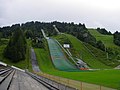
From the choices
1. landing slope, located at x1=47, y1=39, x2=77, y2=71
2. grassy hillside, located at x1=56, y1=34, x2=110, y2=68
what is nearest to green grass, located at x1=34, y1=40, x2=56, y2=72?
landing slope, located at x1=47, y1=39, x2=77, y2=71

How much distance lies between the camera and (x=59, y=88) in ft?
94.8

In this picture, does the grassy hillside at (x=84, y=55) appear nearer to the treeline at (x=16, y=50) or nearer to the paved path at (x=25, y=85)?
the treeline at (x=16, y=50)

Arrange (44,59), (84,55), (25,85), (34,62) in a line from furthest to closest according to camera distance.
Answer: (84,55) → (44,59) → (34,62) → (25,85)

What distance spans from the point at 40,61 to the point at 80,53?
2641cm

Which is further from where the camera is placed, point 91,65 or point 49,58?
point 49,58

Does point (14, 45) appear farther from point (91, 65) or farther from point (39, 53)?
point (91, 65)

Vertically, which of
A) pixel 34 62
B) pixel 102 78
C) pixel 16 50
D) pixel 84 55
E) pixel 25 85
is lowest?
pixel 102 78

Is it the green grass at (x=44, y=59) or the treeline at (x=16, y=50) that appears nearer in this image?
the green grass at (x=44, y=59)

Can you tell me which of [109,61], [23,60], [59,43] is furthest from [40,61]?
[59,43]

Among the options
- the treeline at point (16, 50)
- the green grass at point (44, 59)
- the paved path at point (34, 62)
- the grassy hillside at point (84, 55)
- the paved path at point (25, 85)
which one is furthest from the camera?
the grassy hillside at point (84, 55)

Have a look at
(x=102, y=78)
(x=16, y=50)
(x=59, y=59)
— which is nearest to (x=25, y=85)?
(x=102, y=78)

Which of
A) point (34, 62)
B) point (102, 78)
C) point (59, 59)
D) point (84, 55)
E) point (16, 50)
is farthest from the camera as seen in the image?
point (84, 55)

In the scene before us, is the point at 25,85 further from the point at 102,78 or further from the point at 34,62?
the point at 34,62

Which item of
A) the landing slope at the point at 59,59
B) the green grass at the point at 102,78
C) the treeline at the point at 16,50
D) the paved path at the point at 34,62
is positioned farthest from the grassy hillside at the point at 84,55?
the green grass at the point at 102,78
